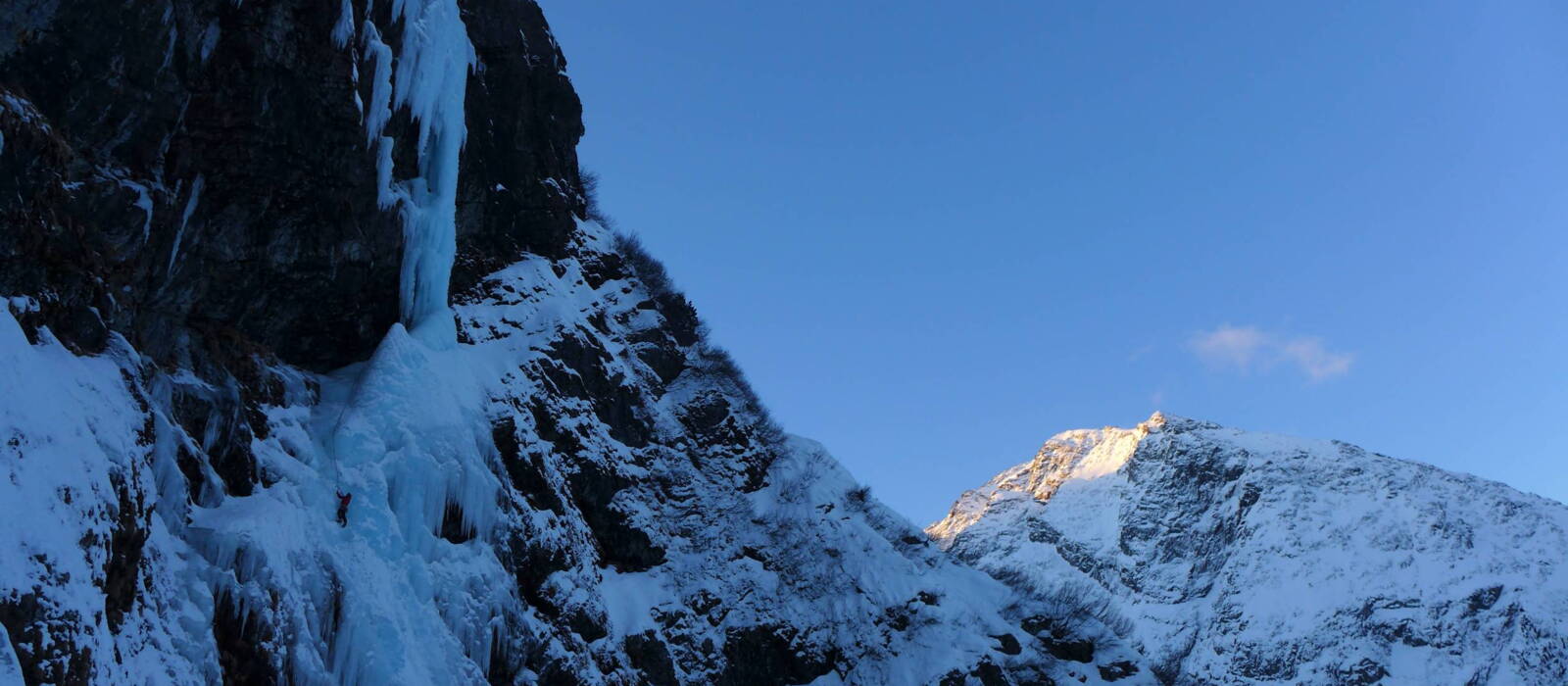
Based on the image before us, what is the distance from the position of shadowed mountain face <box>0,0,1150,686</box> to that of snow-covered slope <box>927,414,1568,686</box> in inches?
2756

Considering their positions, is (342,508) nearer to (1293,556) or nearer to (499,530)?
(499,530)

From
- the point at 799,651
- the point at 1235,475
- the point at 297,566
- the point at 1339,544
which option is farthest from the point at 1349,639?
the point at 297,566

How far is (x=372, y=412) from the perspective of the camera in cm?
2584

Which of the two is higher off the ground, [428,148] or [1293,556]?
[1293,556]

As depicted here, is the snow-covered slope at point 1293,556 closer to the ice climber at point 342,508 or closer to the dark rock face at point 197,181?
the dark rock face at point 197,181

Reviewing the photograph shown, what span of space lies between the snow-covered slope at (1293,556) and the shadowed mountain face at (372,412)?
70.0 metres

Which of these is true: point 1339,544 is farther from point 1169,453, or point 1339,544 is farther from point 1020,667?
point 1020,667

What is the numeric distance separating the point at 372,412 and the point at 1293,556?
112218 millimetres

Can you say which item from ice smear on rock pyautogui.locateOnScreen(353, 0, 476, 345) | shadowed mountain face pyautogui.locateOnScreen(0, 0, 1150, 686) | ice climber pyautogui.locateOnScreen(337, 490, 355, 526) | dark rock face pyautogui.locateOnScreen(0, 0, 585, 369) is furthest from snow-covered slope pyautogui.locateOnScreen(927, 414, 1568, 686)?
ice climber pyautogui.locateOnScreen(337, 490, 355, 526)

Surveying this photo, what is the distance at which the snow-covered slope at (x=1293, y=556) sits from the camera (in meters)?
107

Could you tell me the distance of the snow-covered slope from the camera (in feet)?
351

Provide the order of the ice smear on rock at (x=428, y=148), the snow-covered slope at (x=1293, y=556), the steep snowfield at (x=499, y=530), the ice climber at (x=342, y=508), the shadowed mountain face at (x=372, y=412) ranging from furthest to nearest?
the snow-covered slope at (x=1293, y=556) → the ice smear on rock at (x=428, y=148) → the ice climber at (x=342, y=508) → the shadowed mountain face at (x=372, y=412) → the steep snowfield at (x=499, y=530)

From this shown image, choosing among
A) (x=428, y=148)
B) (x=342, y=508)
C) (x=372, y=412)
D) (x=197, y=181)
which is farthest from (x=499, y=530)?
(x=428, y=148)

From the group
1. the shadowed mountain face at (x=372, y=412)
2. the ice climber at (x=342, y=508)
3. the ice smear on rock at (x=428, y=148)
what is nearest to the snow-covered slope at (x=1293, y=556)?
the shadowed mountain face at (x=372, y=412)
